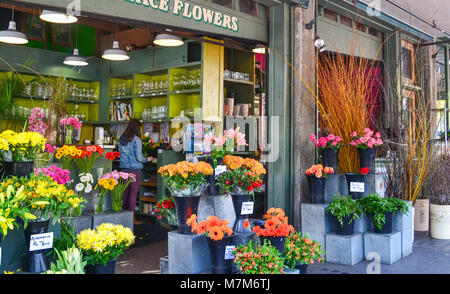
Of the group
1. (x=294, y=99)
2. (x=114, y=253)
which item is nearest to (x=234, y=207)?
(x=114, y=253)

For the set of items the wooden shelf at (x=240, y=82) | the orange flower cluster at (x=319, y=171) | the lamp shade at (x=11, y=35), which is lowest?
the orange flower cluster at (x=319, y=171)

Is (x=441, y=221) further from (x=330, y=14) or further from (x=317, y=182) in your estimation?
(x=330, y=14)

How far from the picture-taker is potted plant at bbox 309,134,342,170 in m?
4.48

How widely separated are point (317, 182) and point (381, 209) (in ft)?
2.16

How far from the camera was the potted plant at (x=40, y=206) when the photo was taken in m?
2.28

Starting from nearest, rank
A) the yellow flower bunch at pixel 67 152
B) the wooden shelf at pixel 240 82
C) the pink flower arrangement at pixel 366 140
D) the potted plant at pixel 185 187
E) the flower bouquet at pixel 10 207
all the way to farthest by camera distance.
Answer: the flower bouquet at pixel 10 207, the potted plant at pixel 185 187, the yellow flower bunch at pixel 67 152, the pink flower arrangement at pixel 366 140, the wooden shelf at pixel 240 82

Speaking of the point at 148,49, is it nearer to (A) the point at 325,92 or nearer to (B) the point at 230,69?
(B) the point at 230,69

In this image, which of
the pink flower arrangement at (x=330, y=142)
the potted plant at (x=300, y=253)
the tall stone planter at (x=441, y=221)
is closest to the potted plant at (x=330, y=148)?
the pink flower arrangement at (x=330, y=142)

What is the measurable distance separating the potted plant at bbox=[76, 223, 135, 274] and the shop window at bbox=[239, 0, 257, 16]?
10.7 feet

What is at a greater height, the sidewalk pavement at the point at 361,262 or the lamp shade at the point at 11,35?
the lamp shade at the point at 11,35

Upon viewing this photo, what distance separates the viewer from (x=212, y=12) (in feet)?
14.7

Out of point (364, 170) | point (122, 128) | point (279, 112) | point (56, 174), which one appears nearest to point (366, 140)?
point (364, 170)

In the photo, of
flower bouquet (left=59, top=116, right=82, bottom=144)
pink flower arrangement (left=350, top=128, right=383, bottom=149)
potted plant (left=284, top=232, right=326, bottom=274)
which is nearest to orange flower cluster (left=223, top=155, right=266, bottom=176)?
potted plant (left=284, top=232, right=326, bottom=274)

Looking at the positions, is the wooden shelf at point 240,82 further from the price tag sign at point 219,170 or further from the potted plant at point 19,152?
the potted plant at point 19,152
